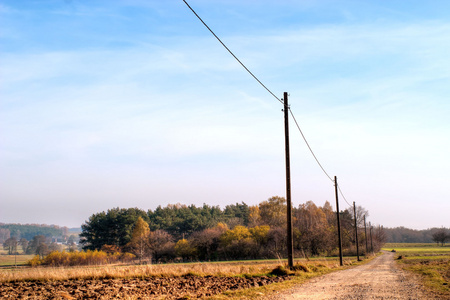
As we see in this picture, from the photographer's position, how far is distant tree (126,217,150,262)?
80125 millimetres

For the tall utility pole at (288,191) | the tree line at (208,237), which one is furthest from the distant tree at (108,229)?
the tall utility pole at (288,191)

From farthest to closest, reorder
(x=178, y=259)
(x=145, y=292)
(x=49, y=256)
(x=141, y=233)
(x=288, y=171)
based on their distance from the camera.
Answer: (x=141, y=233) → (x=178, y=259) → (x=49, y=256) → (x=288, y=171) → (x=145, y=292)

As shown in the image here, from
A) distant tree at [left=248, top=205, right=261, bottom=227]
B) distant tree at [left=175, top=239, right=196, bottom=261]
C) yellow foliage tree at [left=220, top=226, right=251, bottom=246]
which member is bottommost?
distant tree at [left=175, top=239, right=196, bottom=261]

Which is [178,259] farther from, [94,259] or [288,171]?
[288,171]

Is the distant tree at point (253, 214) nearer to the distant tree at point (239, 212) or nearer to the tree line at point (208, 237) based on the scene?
the distant tree at point (239, 212)

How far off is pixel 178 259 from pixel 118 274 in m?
58.6

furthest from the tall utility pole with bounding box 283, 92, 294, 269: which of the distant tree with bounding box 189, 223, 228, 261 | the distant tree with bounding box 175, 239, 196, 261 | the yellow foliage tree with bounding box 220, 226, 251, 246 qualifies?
the distant tree with bounding box 189, 223, 228, 261

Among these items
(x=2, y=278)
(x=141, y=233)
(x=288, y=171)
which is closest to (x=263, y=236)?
(x=141, y=233)

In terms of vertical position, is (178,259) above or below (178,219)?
below

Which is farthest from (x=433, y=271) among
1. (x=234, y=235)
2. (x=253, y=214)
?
(x=253, y=214)

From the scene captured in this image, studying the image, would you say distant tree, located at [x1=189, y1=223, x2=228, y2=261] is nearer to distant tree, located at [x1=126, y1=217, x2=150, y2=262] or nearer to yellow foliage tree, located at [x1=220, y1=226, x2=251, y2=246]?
yellow foliage tree, located at [x1=220, y1=226, x2=251, y2=246]

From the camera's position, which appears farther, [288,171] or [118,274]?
[288,171]

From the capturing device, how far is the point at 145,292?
1293 centimetres

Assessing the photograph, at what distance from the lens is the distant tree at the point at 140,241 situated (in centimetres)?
8012
